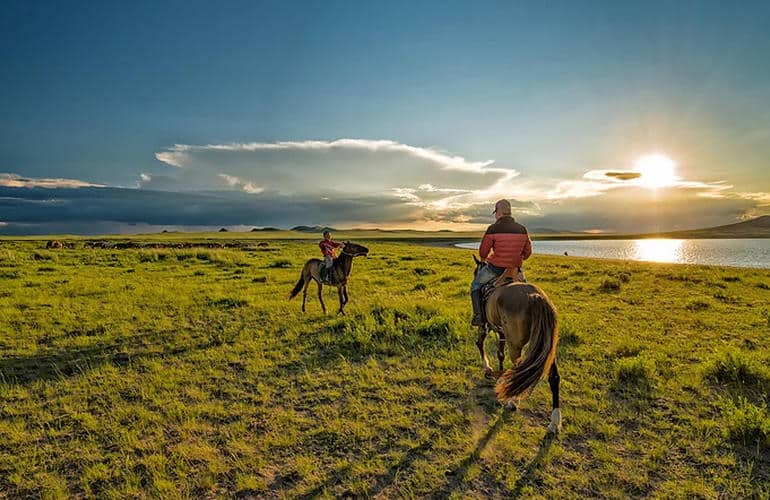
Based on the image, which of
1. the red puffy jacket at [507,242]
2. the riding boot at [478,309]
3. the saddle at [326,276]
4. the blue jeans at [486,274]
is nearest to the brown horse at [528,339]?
the red puffy jacket at [507,242]

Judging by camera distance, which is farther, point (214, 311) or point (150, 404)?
point (214, 311)

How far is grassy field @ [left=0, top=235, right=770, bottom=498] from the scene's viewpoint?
4574 millimetres

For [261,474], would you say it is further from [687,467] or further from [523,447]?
[687,467]

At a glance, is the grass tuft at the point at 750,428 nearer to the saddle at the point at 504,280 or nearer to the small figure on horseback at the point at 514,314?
the small figure on horseback at the point at 514,314

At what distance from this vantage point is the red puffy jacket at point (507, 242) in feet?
22.6

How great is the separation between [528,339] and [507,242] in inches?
74.0

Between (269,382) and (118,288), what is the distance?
15.4m

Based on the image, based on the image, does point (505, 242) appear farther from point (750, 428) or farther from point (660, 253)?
point (660, 253)

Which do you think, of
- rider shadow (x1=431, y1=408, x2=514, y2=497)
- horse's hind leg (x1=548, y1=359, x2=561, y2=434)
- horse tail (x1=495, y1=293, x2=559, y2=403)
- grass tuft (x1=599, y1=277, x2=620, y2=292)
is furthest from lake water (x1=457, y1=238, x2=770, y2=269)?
rider shadow (x1=431, y1=408, x2=514, y2=497)

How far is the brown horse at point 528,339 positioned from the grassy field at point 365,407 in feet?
2.31

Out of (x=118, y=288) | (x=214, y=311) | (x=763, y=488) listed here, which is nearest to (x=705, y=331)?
(x=763, y=488)

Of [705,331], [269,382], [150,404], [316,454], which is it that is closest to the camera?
[316,454]

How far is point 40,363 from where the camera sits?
8.65 metres

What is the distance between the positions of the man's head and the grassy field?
10.9ft
